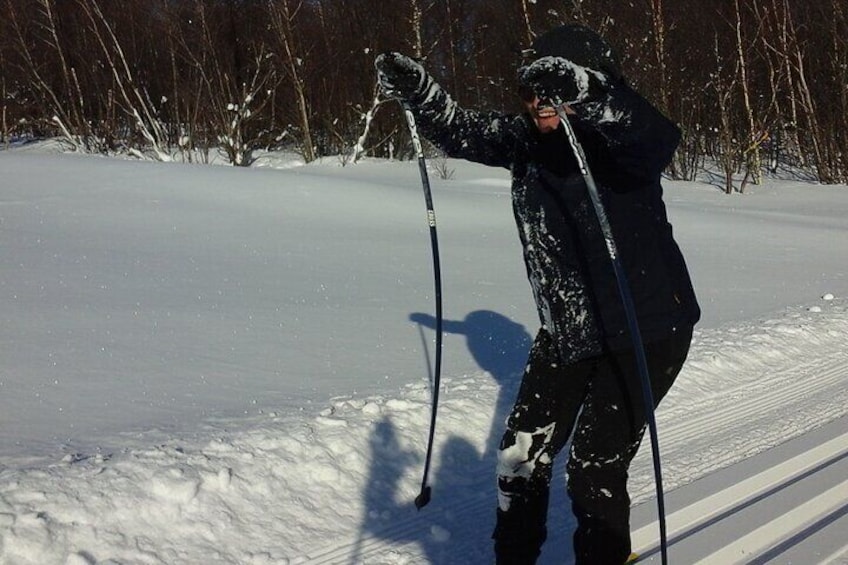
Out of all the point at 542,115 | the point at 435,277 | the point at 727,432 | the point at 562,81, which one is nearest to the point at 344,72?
the point at 727,432

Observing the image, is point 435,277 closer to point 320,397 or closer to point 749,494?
point 320,397

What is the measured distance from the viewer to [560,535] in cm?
342

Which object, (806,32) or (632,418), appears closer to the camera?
(632,418)

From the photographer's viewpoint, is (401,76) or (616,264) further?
(401,76)

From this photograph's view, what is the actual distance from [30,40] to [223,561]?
21.8 meters

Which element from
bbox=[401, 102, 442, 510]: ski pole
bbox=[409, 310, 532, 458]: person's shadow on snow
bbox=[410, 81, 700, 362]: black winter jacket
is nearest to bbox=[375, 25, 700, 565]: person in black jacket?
bbox=[410, 81, 700, 362]: black winter jacket

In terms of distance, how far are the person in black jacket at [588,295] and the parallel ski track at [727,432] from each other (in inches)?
30.1

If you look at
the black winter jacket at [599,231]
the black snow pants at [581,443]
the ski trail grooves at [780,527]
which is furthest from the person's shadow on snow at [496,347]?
the black winter jacket at [599,231]

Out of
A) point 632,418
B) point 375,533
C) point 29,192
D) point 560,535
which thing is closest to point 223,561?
point 375,533

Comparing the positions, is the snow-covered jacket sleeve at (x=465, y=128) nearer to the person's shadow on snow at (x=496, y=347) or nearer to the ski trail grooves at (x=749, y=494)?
the ski trail grooves at (x=749, y=494)

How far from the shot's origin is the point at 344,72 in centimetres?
2412

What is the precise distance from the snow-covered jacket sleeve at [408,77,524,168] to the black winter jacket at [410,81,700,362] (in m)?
0.15

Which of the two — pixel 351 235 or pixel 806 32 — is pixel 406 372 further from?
pixel 806 32

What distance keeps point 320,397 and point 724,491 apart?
7.12 ft
